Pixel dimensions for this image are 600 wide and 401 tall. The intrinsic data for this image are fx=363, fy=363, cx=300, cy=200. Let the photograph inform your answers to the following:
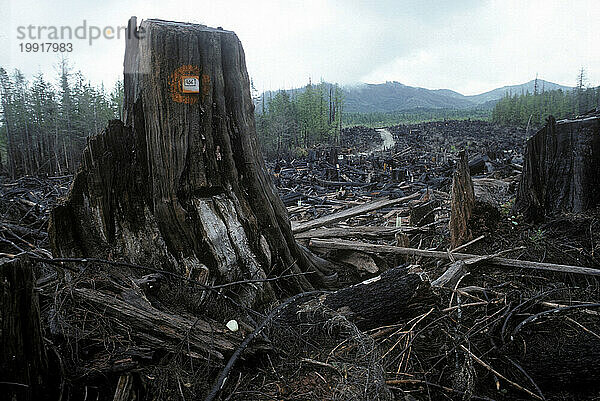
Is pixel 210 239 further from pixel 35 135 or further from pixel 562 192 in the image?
pixel 35 135

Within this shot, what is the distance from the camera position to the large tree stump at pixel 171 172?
9.77 ft

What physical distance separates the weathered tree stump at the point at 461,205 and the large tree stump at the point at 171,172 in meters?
2.67

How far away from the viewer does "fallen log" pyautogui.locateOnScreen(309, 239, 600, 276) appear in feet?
10.7

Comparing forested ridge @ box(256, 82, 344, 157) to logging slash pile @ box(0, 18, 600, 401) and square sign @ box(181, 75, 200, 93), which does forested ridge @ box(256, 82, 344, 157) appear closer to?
logging slash pile @ box(0, 18, 600, 401)

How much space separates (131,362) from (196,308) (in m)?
0.61

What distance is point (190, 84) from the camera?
301cm

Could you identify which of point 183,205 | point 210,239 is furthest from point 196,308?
point 183,205

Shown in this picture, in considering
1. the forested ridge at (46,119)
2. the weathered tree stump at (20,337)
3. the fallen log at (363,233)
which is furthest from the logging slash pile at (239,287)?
the forested ridge at (46,119)

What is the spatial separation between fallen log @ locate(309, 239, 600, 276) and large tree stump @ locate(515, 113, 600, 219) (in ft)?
5.78

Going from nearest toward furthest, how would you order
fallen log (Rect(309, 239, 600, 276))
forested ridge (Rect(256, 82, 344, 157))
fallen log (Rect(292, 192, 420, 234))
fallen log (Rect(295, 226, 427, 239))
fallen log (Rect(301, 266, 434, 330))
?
fallen log (Rect(301, 266, 434, 330)) < fallen log (Rect(309, 239, 600, 276)) < fallen log (Rect(295, 226, 427, 239)) < fallen log (Rect(292, 192, 420, 234)) < forested ridge (Rect(256, 82, 344, 157))

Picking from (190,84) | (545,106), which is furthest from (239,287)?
(545,106)

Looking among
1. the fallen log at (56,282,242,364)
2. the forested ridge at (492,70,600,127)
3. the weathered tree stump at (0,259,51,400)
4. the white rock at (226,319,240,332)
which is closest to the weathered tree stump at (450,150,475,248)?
the white rock at (226,319,240,332)

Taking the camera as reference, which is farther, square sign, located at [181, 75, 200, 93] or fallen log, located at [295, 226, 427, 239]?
fallen log, located at [295, 226, 427, 239]

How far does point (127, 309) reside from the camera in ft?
7.25
